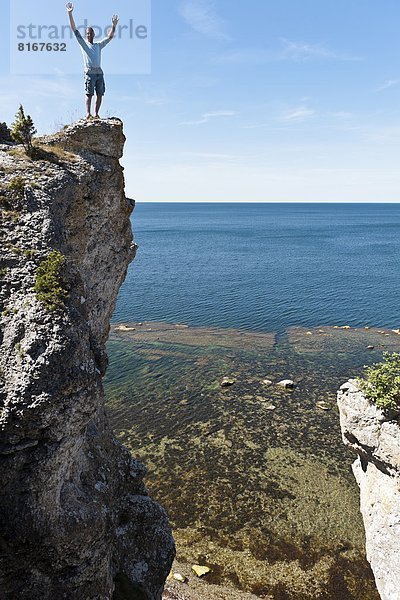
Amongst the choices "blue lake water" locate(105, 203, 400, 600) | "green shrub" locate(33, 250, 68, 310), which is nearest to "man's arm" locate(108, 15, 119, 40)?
"green shrub" locate(33, 250, 68, 310)

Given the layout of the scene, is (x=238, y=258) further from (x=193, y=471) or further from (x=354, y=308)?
(x=193, y=471)

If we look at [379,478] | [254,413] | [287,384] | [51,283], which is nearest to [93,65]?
[51,283]

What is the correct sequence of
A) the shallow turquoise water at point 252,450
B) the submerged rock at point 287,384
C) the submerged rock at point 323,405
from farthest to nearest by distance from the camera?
the submerged rock at point 287,384 < the submerged rock at point 323,405 < the shallow turquoise water at point 252,450

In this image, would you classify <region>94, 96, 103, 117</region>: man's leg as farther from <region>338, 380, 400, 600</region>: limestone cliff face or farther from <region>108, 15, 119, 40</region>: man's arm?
<region>338, 380, 400, 600</region>: limestone cliff face

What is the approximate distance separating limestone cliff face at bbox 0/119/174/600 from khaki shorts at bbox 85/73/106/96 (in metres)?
1.98

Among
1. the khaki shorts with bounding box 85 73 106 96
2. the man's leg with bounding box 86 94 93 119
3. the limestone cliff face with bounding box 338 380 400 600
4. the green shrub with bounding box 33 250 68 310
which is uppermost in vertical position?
the khaki shorts with bounding box 85 73 106 96

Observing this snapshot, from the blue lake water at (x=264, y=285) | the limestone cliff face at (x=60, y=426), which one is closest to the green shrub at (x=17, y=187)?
the limestone cliff face at (x=60, y=426)

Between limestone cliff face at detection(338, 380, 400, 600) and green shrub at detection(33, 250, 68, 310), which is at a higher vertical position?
green shrub at detection(33, 250, 68, 310)

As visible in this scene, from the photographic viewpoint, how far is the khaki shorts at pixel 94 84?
19094 millimetres

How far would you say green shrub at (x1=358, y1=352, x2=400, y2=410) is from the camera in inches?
761

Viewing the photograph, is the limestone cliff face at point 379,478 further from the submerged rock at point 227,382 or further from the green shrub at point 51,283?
the submerged rock at point 227,382

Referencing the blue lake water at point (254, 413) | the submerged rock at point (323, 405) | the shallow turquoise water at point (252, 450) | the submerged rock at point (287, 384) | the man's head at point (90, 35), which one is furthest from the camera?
the submerged rock at point (287, 384)

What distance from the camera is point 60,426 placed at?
1068cm

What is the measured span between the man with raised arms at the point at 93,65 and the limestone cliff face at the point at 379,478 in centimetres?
1858
